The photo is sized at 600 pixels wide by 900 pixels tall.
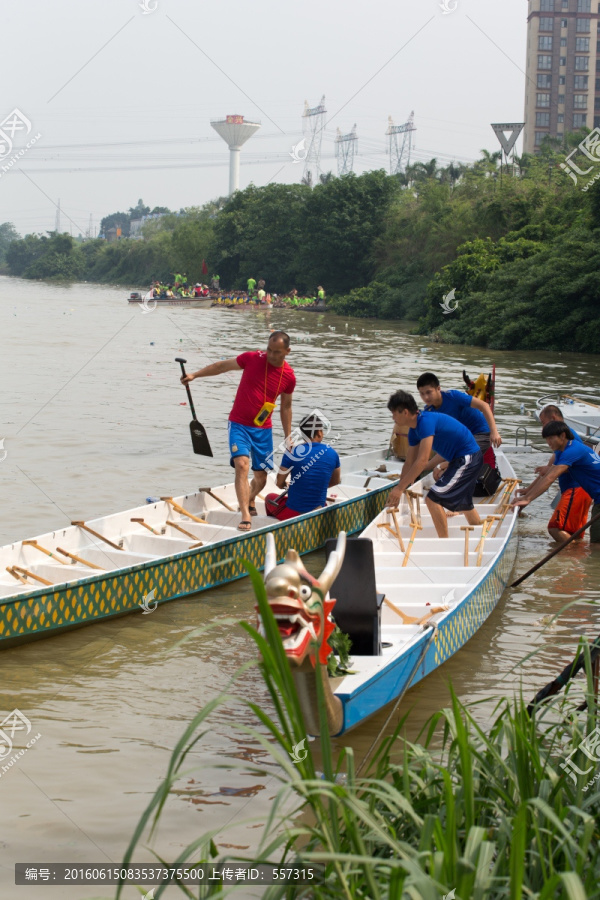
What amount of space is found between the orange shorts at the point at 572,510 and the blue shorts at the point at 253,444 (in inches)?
111

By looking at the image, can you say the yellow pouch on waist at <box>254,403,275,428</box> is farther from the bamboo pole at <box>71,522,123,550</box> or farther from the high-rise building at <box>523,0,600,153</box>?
the high-rise building at <box>523,0,600,153</box>

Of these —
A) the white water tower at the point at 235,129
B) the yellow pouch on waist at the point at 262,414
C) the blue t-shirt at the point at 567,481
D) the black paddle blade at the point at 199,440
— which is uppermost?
the white water tower at the point at 235,129

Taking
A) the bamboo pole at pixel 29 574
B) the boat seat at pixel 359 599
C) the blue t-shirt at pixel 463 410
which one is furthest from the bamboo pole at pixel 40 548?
the blue t-shirt at pixel 463 410

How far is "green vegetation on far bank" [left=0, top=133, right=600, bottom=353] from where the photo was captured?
106 ft

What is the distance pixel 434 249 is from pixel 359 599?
45660 mm

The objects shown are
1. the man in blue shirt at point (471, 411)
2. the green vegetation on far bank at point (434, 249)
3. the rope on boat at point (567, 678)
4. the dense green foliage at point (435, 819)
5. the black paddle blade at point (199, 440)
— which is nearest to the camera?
the dense green foliage at point (435, 819)

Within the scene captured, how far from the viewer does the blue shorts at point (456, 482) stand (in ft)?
27.5

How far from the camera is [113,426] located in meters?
17.0

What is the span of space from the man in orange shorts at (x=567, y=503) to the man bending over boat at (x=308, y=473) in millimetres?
1884

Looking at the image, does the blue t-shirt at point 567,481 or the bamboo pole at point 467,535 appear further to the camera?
the blue t-shirt at point 567,481

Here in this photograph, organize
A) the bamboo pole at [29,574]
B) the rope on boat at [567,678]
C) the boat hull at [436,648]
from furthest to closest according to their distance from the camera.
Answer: the bamboo pole at [29,574]
the boat hull at [436,648]
the rope on boat at [567,678]

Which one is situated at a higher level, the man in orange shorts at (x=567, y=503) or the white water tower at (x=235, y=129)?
the white water tower at (x=235, y=129)

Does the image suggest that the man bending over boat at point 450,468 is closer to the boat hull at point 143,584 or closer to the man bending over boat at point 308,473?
the man bending over boat at point 308,473

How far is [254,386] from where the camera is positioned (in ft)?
29.7
